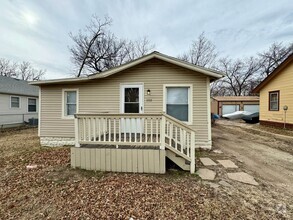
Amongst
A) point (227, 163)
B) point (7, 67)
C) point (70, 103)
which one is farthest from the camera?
point (7, 67)

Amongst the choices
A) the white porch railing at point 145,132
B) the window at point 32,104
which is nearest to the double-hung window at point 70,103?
the white porch railing at point 145,132

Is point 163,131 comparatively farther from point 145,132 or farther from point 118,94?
point 118,94

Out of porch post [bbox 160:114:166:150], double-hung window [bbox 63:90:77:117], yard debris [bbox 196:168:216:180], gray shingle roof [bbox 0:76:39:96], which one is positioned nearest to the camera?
yard debris [bbox 196:168:216:180]

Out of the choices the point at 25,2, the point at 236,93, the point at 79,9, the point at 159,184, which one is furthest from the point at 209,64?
the point at 159,184

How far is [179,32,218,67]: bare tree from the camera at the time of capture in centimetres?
2494

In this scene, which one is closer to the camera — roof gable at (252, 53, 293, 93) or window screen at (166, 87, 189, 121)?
window screen at (166, 87, 189, 121)

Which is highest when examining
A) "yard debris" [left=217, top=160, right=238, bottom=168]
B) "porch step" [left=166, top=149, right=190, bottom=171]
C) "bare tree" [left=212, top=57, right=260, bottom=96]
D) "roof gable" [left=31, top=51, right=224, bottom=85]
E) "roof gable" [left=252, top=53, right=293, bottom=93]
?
"bare tree" [left=212, top=57, right=260, bottom=96]

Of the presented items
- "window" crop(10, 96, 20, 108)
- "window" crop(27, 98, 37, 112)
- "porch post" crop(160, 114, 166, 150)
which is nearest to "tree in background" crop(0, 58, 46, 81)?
"window" crop(27, 98, 37, 112)

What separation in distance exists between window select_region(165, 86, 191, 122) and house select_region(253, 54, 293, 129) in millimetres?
8444

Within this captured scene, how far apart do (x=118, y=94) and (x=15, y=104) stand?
1302cm

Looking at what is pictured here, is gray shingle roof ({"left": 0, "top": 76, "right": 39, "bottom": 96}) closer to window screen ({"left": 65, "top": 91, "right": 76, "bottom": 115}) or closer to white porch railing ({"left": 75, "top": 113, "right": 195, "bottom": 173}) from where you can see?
window screen ({"left": 65, "top": 91, "right": 76, "bottom": 115})

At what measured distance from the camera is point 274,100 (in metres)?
12.2

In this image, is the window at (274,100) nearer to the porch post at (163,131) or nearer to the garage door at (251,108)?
the garage door at (251,108)

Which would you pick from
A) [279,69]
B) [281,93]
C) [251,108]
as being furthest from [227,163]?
[251,108]
